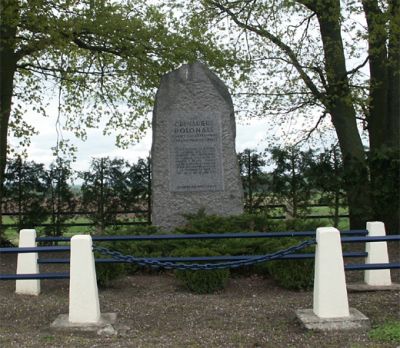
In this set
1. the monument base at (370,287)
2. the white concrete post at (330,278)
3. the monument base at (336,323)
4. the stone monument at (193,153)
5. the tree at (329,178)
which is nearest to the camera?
the monument base at (336,323)

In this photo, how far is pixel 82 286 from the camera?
551 centimetres

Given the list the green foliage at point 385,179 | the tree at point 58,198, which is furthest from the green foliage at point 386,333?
the tree at point 58,198

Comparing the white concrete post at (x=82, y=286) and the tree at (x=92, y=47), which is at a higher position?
the tree at (x=92, y=47)

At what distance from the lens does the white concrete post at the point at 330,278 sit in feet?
18.0

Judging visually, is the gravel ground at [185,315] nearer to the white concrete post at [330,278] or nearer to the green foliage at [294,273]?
the green foliage at [294,273]

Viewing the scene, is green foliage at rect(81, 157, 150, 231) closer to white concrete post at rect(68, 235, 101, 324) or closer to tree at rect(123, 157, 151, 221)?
tree at rect(123, 157, 151, 221)

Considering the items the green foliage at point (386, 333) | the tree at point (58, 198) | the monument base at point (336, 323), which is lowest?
the green foliage at point (386, 333)

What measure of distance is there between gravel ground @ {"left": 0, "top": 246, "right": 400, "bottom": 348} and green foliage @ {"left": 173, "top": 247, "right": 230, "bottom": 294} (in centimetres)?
13

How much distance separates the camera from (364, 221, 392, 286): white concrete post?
7262 mm

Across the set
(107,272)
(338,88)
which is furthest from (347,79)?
(107,272)

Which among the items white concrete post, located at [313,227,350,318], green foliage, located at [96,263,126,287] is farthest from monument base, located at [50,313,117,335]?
white concrete post, located at [313,227,350,318]

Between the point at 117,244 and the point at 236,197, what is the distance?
97.2 inches

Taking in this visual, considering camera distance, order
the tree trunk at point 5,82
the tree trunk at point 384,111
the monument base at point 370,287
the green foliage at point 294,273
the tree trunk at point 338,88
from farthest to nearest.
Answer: the tree trunk at point 338,88 → the tree trunk at point 5,82 → the tree trunk at point 384,111 → the green foliage at point 294,273 → the monument base at point 370,287

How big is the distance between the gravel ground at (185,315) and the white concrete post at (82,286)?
8.8 inches
